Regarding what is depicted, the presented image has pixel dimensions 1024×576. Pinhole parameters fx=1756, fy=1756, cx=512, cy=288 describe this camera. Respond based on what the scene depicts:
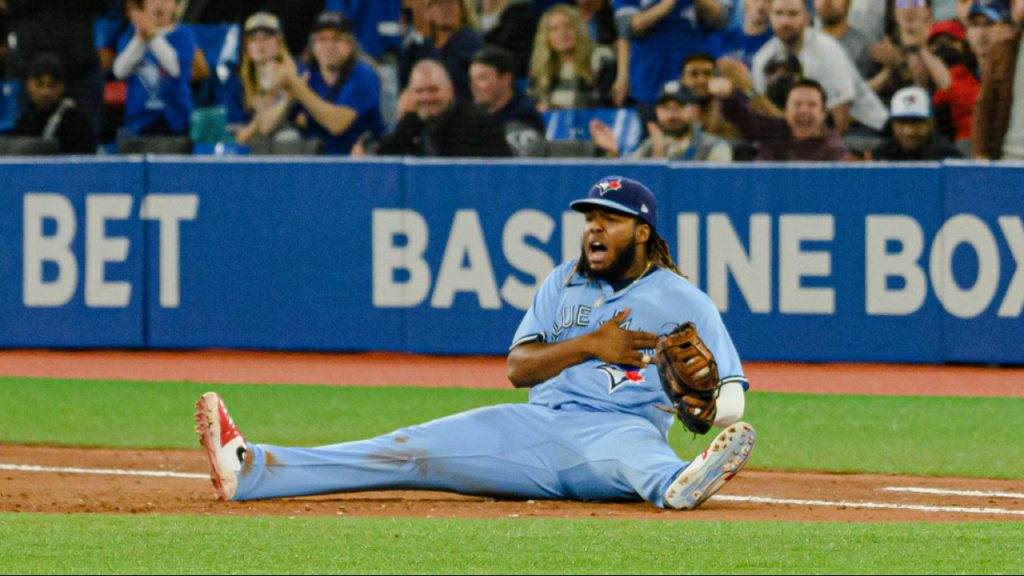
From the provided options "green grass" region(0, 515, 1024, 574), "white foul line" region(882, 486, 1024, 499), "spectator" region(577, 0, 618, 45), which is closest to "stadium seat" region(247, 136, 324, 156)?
"spectator" region(577, 0, 618, 45)

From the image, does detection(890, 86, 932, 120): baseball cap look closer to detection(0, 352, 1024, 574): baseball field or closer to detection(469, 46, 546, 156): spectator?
detection(0, 352, 1024, 574): baseball field

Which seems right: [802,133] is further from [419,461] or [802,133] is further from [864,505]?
[419,461]

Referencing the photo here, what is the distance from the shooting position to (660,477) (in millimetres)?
6293

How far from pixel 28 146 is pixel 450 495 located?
24.3 feet

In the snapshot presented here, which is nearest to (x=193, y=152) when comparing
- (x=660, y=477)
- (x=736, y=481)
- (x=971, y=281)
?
(x=971, y=281)

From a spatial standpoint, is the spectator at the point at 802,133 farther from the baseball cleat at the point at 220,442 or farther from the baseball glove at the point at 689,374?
the baseball cleat at the point at 220,442

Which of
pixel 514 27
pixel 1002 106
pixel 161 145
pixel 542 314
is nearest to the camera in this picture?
pixel 542 314

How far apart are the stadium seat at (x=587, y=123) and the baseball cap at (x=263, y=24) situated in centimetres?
235

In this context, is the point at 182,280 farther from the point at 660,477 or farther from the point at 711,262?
the point at 660,477

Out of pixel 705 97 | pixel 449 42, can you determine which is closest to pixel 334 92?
pixel 449 42

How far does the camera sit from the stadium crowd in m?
12.9

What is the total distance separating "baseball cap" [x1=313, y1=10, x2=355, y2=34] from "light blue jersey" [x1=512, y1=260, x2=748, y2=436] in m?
7.60

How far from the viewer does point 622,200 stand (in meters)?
6.46

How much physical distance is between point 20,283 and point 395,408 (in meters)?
4.21
